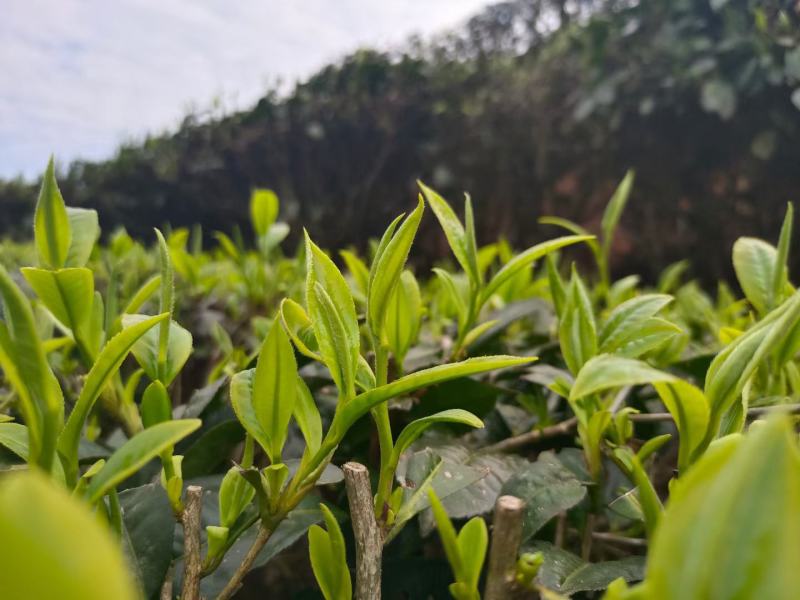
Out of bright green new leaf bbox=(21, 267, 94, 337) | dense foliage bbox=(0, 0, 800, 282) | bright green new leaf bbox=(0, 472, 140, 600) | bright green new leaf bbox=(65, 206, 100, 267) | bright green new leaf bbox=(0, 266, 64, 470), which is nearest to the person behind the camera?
bright green new leaf bbox=(0, 472, 140, 600)

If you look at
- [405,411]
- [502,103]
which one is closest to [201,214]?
[502,103]

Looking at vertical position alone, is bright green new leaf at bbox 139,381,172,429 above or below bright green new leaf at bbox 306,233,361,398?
below

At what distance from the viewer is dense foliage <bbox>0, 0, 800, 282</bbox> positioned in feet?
14.5

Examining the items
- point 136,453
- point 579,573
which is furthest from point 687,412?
point 136,453

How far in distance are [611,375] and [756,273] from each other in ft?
1.90

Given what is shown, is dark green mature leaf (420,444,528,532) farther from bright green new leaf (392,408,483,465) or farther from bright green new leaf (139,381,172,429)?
bright green new leaf (139,381,172,429)

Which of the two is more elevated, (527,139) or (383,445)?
(527,139)

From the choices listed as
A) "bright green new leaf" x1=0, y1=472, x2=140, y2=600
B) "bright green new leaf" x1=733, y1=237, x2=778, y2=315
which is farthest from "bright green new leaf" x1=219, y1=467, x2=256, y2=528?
"bright green new leaf" x1=733, y1=237, x2=778, y2=315

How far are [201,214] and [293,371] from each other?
7800 millimetres

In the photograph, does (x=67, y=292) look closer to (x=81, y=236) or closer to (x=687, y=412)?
(x=81, y=236)

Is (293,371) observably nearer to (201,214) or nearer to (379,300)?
Answer: (379,300)

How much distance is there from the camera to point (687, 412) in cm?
48

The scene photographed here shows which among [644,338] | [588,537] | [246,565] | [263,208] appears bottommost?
[588,537]

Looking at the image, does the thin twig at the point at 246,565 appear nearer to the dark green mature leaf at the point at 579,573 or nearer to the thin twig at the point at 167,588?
the thin twig at the point at 167,588
